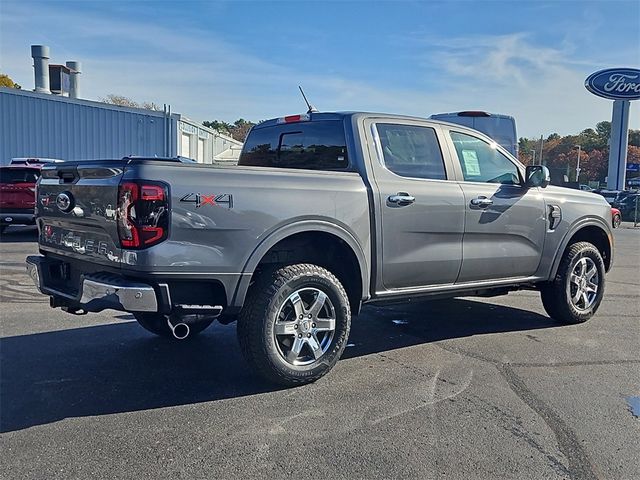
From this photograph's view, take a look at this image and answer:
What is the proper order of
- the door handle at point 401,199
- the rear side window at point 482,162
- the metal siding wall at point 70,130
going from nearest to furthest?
the door handle at point 401,199, the rear side window at point 482,162, the metal siding wall at point 70,130

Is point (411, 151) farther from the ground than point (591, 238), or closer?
farther from the ground

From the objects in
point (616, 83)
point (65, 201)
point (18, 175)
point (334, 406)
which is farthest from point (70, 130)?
point (616, 83)

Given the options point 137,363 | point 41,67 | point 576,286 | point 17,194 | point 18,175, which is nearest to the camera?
point 137,363

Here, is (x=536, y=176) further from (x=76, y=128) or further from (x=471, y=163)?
(x=76, y=128)

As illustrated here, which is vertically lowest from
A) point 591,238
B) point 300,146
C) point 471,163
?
point 591,238

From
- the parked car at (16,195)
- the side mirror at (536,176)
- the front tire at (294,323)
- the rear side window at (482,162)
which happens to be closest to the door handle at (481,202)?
the rear side window at (482,162)

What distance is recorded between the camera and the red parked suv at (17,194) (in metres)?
13.0

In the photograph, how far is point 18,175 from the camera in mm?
13125

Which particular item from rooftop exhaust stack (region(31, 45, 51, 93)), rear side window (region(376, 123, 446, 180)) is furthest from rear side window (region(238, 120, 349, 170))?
rooftop exhaust stack (region(31, 45, 51, 93))

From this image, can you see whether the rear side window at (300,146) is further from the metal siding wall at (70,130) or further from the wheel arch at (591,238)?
A: the metal siding wall at (70,130)

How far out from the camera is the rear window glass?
13.1 m

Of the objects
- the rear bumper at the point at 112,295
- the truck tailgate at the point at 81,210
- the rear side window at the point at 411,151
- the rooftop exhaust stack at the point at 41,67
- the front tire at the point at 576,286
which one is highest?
the rooftop exhaust stack at the point at 41,67

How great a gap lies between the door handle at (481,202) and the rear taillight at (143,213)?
2812mm

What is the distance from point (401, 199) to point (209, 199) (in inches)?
65.2
